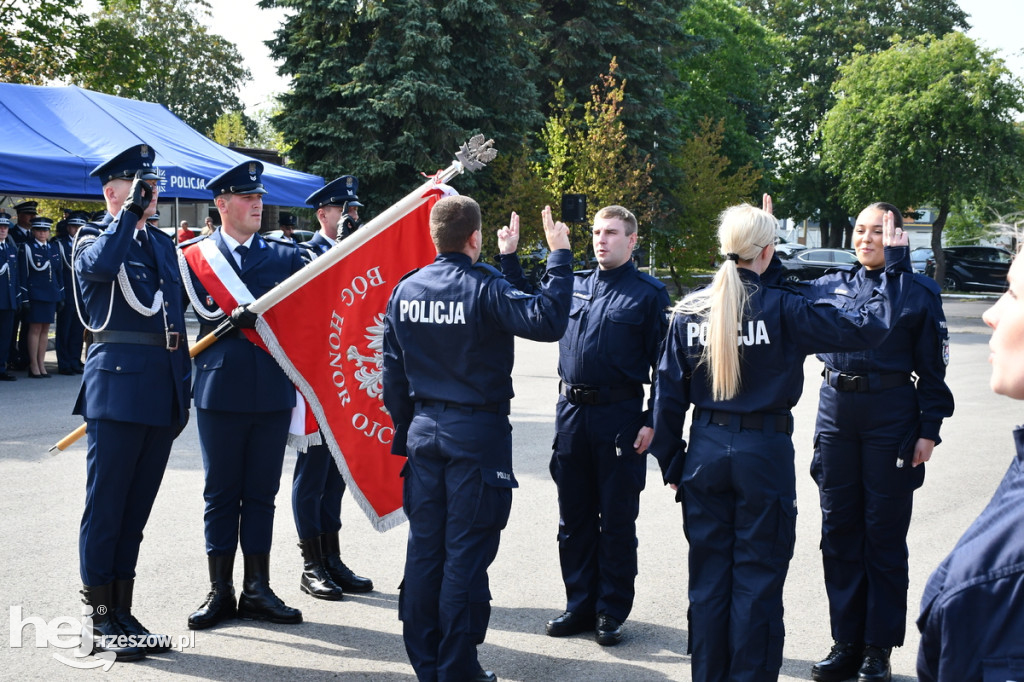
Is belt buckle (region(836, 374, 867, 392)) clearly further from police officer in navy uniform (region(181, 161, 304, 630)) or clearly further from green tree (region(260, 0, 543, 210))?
green tree (region(260, 0, 543, 210))

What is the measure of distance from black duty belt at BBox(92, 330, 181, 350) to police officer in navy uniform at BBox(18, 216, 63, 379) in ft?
32.9

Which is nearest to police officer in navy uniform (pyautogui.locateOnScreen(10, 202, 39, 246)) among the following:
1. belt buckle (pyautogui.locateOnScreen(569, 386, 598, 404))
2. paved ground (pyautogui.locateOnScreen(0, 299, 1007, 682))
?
paved ground (pyautogui.locateOnScreen(0, 299, 1007, 682))

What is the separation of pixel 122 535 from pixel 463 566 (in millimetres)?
1817

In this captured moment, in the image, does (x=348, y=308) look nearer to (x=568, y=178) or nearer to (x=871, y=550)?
(x=871, y=550)

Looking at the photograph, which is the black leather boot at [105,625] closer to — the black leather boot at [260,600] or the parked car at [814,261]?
the black leather boot at [260,600]

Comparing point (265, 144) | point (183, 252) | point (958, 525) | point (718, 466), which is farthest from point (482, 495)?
point (265, 144)

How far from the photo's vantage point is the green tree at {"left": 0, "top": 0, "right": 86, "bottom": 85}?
28.3 metres

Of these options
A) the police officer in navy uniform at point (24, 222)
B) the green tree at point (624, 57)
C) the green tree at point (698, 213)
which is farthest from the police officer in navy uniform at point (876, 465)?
the green tree at point (624, 57)

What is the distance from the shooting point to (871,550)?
4.54m

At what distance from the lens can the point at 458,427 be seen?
13.7 ft

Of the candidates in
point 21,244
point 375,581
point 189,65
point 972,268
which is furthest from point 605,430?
point 189,65

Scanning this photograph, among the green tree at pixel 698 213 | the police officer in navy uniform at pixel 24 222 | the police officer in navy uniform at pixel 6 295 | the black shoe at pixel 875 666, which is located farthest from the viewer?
the green tree at pixel 698 213
